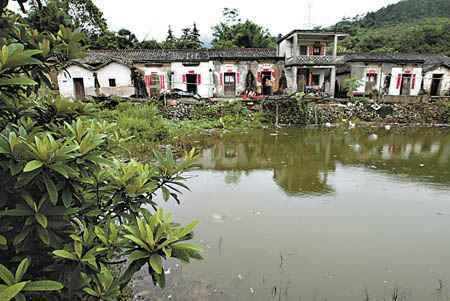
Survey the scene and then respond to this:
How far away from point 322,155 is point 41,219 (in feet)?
29.6

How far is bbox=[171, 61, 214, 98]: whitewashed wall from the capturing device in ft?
63.4

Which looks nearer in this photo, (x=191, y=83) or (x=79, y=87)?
(x=79, y=87)

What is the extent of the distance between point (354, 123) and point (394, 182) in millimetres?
9425

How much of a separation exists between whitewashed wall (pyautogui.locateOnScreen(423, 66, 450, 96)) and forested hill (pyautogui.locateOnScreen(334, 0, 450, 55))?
9.27 m

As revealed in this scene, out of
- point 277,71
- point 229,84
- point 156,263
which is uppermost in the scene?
point 277,71

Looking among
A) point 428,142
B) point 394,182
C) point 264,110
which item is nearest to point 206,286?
point 394,182

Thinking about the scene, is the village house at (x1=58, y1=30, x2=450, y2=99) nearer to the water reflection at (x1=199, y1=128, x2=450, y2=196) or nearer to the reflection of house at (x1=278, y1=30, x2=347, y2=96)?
the reflection of house at (x1=278, y1=30, x2=347, y2=96)

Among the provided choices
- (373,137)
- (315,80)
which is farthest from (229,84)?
(373,137)

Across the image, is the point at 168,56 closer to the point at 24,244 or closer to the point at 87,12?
the point at 87,12

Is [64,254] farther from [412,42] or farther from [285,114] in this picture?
[412,42]

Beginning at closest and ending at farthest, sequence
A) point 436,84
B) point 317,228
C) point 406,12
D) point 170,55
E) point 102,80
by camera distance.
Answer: point 317,228 < point 102,80 < point 170,55 < point 436,84 < point 406,12

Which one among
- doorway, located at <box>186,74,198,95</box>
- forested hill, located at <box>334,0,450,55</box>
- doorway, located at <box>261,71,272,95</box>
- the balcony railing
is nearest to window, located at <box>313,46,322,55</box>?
the balcony railing

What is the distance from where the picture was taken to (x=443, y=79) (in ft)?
66.0

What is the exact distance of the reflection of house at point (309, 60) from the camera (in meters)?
18.5
